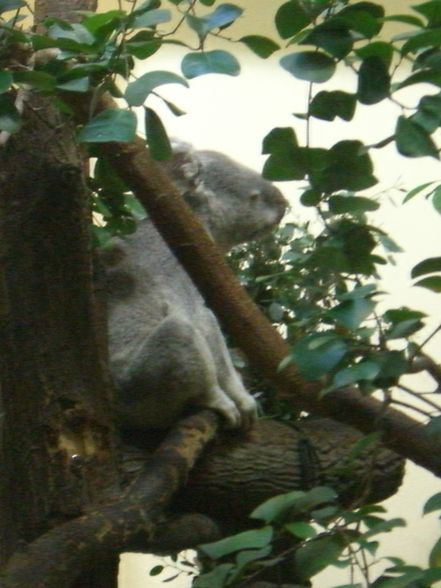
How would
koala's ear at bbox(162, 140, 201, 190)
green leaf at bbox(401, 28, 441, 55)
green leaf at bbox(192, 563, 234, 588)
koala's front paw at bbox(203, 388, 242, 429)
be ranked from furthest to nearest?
koala's ear at bbox(162, 140, 201, 190)
koala's front paw at bbox(203, 388, 242, 429)
green leaf at bbox(192, 563, 234, 588)
green leaf at bbox(401, 28, 441, 55)

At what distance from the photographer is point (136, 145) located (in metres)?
1.55

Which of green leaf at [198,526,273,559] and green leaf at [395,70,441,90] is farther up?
green leaf at [395,70,441,90]

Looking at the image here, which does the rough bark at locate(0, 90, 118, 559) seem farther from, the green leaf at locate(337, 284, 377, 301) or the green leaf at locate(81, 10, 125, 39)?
the green leaf at locate(337, 284, 377, 301)

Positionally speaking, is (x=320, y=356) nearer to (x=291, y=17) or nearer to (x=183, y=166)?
(x=291, y=17)

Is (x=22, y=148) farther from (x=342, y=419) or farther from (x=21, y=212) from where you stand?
(x=342, y=419)

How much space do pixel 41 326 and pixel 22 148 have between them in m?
0.29

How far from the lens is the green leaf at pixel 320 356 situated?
1188 millimetres

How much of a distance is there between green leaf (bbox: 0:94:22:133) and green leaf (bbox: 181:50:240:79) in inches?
8.1

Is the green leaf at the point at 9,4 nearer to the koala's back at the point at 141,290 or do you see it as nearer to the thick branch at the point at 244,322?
the thick branch at the point at 244,322

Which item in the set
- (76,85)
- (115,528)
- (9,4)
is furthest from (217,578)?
(9,4)

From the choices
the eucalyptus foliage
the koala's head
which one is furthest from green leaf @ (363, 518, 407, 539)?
the koala's head

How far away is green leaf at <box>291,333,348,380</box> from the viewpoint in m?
1.19

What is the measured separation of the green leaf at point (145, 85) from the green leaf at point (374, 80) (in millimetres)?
214

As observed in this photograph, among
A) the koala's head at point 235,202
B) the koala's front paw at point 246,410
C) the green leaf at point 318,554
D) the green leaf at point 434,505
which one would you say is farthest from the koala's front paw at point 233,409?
the green leaf at point 434,505
